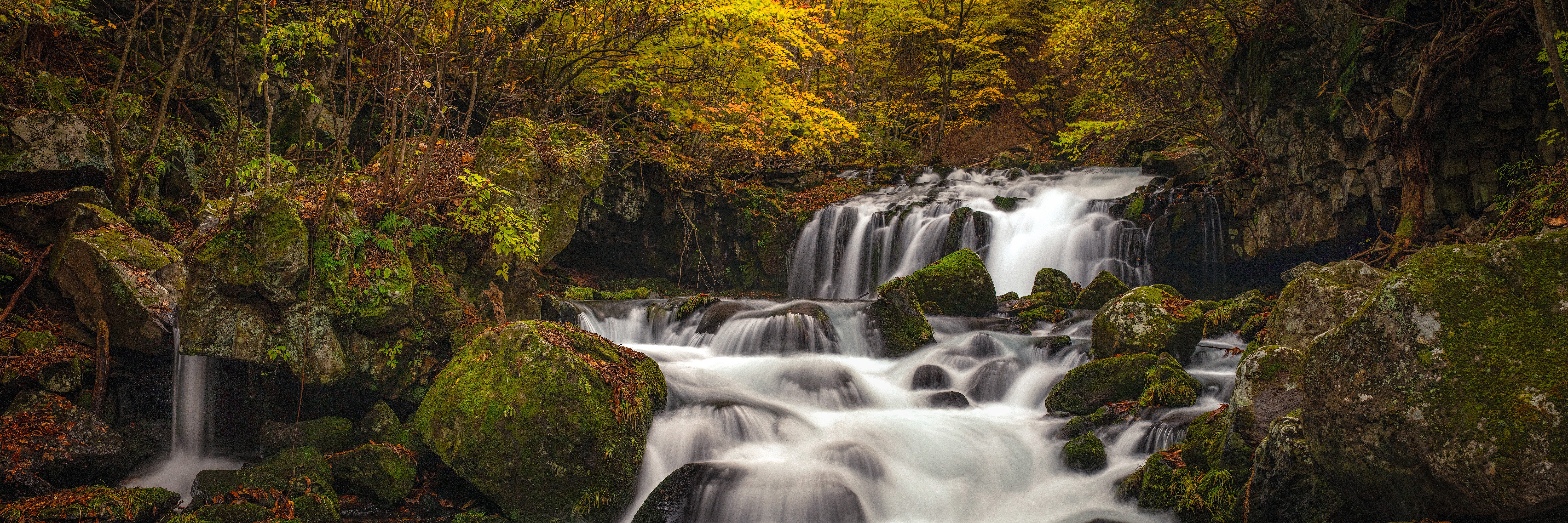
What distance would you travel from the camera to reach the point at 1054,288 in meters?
12.1

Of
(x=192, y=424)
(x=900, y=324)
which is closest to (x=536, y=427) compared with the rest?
(x=192, y=424)

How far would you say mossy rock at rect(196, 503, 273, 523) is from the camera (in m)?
4.88

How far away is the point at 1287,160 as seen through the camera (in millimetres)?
11320

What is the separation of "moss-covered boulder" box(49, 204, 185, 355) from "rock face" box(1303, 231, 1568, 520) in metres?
8.53

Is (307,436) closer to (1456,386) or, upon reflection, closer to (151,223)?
(151,223)

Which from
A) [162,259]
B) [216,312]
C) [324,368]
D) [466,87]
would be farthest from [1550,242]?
[466,87]

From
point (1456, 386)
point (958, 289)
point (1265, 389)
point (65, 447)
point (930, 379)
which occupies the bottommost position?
point (65, 447)

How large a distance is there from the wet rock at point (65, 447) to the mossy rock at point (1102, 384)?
8361 millimetres

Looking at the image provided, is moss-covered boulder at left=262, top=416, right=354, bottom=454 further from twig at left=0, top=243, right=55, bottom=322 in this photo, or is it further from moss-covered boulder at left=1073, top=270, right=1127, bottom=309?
moss-covered boulder at left=1073, top=270, right=1127, bottom=309

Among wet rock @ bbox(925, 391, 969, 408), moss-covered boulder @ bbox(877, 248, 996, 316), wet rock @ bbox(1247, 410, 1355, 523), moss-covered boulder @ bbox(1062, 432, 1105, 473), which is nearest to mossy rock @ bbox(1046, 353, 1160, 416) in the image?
moss-covered boulder @ bbox(1062, 432, 1105, 473)

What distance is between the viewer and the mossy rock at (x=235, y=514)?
488cm

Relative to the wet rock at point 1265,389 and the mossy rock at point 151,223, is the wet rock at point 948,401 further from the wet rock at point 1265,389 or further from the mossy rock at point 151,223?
the mossy rock at point 151,223

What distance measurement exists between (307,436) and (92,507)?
1451 mm

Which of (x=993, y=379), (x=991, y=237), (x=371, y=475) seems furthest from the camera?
(x=991, y=237)
